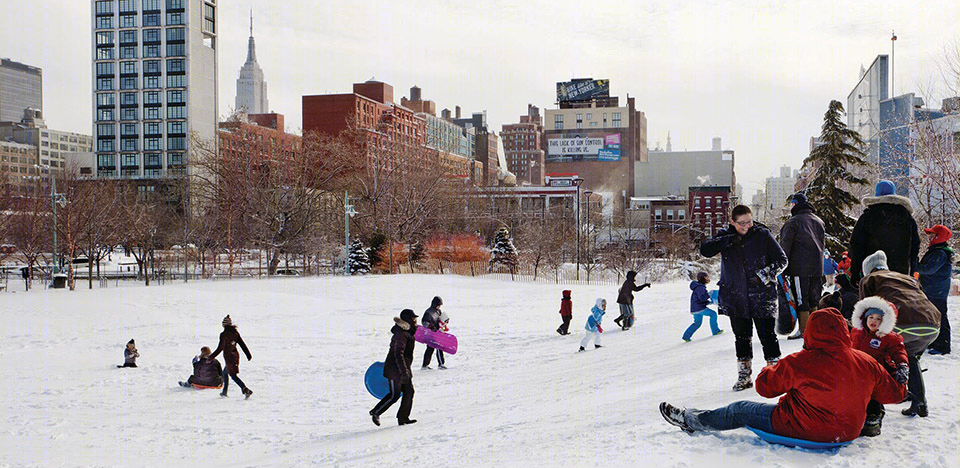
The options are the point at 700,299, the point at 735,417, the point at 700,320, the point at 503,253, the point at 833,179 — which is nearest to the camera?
the point at 735,417

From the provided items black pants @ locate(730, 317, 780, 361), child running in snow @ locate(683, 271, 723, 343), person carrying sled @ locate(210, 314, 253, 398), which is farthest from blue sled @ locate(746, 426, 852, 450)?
person carrying sled @ locate(210, 314, 253, 398)

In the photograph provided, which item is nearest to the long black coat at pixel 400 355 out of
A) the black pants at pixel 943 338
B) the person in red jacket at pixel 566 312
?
the black pants at pixel 943 338

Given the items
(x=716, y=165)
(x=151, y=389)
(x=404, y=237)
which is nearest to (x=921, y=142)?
(x=151, y=389)

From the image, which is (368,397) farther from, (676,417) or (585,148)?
(585,148)

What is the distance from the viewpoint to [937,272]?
23.6 ft

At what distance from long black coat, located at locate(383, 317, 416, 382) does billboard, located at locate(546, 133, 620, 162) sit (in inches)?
4999

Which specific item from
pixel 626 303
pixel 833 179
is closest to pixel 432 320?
pixel 626 303

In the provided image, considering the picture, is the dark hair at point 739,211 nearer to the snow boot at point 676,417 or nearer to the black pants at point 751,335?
the black pants at point 751,335

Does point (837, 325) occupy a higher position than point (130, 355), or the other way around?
point (837, 325)

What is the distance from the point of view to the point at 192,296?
83.9 ft

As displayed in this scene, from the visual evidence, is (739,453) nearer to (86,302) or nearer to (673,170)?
(86,302)

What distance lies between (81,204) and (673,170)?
111 metres

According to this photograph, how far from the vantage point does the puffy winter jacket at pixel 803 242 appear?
8227mm

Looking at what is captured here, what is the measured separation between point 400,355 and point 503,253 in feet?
123
